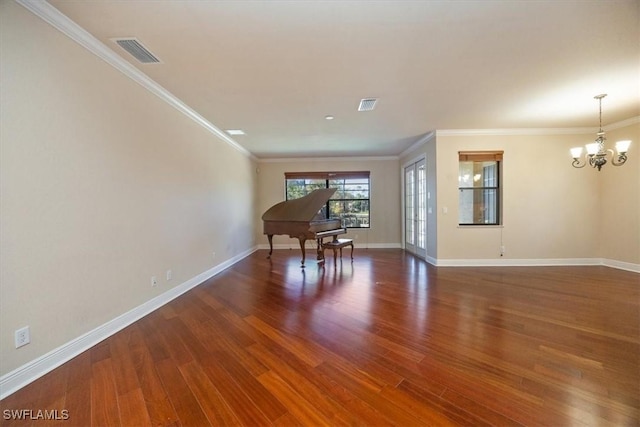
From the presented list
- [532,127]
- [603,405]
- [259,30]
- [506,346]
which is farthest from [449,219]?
[259,30]

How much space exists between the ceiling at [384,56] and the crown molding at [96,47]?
0.07 meters

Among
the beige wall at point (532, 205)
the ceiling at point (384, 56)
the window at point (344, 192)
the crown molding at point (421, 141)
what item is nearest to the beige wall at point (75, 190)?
the ceiling at point (384, 56)

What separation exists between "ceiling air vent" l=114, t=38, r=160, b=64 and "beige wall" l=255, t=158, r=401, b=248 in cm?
500

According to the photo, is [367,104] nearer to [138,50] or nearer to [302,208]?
→ [302,208]

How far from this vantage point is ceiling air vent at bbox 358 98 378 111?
137 inches

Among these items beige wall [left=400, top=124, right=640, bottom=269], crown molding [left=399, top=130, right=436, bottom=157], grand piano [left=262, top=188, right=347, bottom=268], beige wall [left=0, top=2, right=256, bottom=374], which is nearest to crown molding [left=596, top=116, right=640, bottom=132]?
beige wall [left=400, top=124, right=640, bottom=269]

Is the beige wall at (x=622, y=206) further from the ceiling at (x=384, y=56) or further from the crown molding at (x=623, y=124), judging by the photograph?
the ceiling at (x=384, y=56)

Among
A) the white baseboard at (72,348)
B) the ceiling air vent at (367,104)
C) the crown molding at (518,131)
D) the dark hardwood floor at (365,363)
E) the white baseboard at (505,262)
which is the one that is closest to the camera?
the dark hardwood floor at (365,363)

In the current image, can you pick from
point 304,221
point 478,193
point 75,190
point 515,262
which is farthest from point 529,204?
point 75,190

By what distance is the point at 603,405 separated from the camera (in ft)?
4.95

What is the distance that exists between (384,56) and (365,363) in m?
2.75

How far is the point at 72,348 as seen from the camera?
2.05 metres

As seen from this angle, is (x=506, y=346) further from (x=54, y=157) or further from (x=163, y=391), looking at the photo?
(x=54, y=157)

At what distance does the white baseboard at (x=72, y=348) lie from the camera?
1657mm
